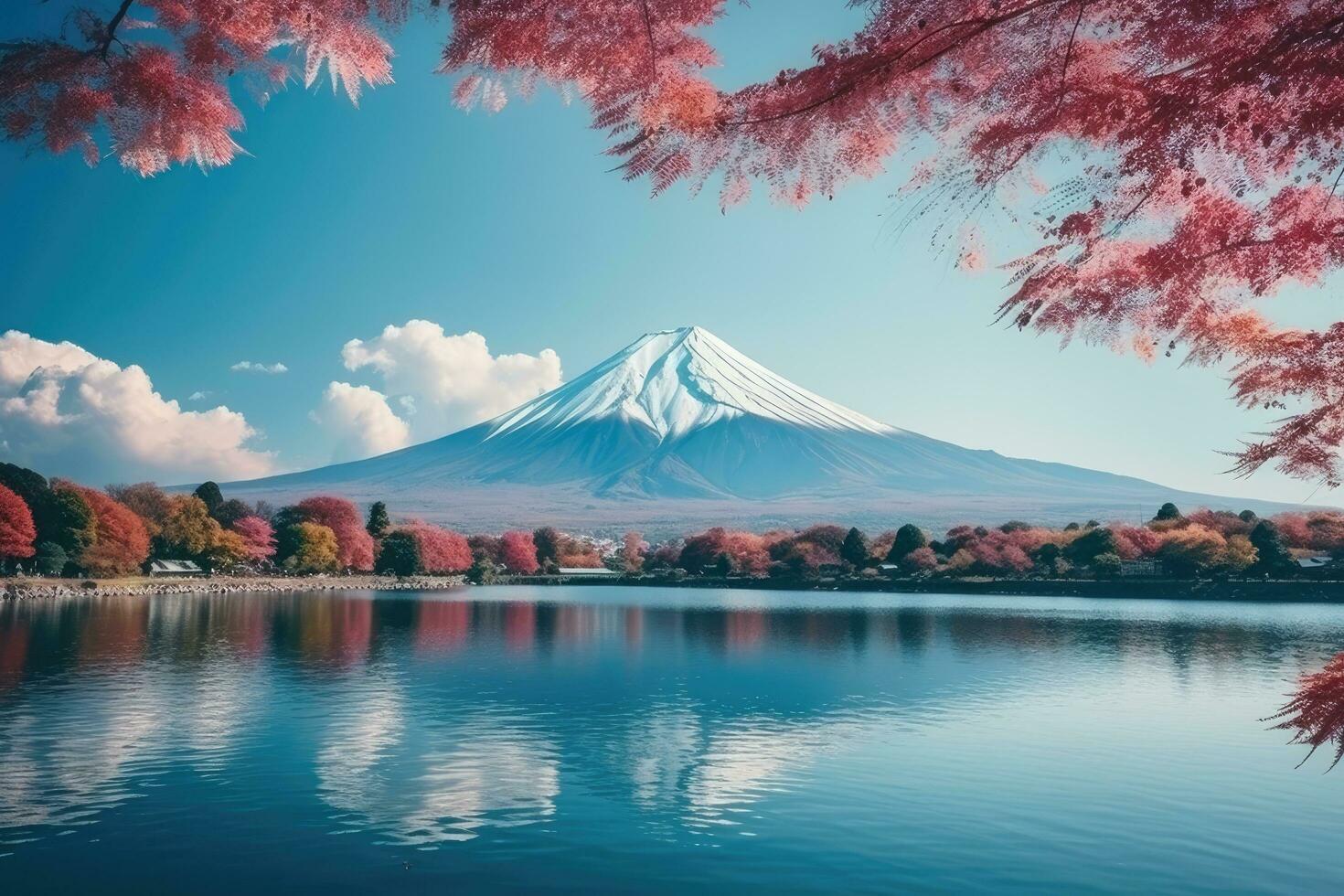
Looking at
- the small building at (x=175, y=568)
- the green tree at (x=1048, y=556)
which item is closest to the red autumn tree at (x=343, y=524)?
the small building at (x=175, y=568)

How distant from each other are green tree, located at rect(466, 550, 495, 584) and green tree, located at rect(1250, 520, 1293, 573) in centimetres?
5664

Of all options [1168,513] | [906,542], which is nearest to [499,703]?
[906,542]

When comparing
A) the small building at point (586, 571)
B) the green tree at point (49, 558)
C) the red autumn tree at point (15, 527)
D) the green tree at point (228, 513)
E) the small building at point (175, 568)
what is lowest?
the small building at point (586, 571)

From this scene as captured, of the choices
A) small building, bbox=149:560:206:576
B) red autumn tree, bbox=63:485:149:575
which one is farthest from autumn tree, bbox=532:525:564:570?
red autumn tree, bbox=63:485:149:575

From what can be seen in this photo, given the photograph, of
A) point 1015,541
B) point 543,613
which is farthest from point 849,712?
point 1015,541

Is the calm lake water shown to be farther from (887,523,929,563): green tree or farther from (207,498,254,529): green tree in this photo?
(887,523,929,563): green tree

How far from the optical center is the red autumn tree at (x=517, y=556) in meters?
95.7

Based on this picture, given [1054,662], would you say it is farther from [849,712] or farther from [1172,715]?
[849,712]

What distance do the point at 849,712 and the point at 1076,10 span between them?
1431cm

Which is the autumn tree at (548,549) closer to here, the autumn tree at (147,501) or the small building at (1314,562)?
the autumn tree at (147,501)

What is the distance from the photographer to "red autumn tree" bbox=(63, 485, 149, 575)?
159 feet

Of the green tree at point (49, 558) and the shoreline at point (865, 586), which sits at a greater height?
the green tree at point (49, 558)

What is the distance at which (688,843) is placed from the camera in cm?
884

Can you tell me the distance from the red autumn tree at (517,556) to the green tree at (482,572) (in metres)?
6.44
